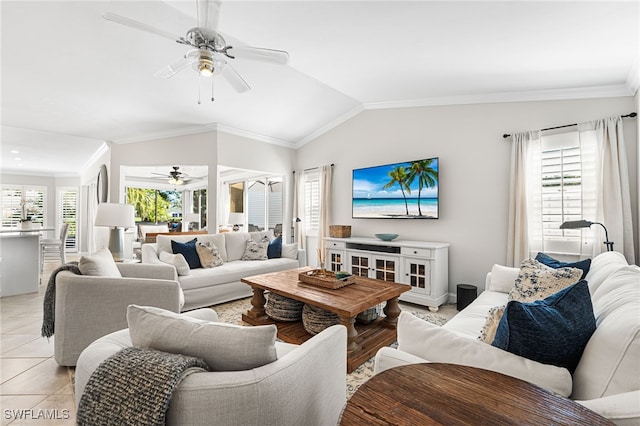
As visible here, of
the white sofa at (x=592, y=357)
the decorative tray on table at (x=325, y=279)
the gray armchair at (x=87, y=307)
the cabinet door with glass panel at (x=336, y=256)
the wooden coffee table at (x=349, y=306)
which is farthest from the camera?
the cabinet door with glass panel at (x=336, y=256)

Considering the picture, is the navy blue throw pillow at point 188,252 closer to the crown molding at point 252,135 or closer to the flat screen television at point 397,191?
the crown molding at point 252,135

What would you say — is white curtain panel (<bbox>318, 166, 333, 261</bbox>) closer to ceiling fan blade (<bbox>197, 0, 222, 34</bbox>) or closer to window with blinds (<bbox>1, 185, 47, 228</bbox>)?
ceiling fan blade (<bbox>197, 0, 222, 34</bbox>)

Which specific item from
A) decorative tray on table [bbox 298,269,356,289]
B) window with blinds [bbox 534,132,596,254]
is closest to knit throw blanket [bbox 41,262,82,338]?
decorative tray on table [bbox 298,269,356,289]

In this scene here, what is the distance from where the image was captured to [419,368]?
95cm

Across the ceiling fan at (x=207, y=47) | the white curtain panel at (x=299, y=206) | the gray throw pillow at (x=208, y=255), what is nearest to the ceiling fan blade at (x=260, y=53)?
the ceiling fan at (x=207, y=47)

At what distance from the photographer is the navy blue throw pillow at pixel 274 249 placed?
457 cm

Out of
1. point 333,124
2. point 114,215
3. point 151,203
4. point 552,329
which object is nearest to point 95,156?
point 151,203

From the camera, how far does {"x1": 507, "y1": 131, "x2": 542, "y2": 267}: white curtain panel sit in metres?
3.36

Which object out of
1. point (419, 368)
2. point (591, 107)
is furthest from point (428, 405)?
point (591, 107)

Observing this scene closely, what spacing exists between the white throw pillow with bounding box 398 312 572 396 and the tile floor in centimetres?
193

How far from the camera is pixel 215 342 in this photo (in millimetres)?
983

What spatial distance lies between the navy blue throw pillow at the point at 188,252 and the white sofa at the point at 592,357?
3289mm

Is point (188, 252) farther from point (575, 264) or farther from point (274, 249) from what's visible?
point (575, 264)

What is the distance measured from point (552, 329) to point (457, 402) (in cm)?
51
